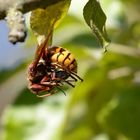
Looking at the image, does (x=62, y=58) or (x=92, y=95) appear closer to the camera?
(x=62, y=58)

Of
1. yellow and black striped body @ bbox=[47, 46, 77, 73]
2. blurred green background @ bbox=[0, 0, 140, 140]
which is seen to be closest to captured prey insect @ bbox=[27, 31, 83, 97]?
yellow and black striped body @ bbox=[47, 46, 77, 73]

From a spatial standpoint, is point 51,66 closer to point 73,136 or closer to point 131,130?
point 131,130

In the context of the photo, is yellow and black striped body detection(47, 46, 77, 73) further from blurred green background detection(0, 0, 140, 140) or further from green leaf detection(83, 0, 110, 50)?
blurred green background detection(0, 0, 140, 140)

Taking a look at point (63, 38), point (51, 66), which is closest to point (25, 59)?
point (63, 38)

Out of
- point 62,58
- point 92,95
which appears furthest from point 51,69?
point 92,95

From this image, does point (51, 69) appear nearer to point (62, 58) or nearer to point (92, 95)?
point (62, 58)

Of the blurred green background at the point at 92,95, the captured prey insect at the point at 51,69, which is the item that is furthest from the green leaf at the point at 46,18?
the blurred green background at the point at 92,95

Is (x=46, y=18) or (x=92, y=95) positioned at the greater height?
(x=46, y=18)
